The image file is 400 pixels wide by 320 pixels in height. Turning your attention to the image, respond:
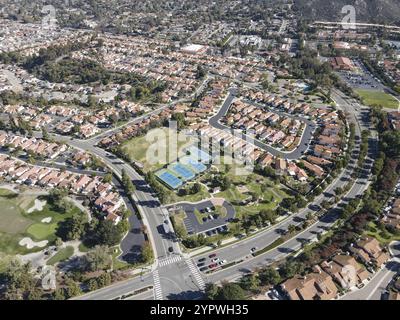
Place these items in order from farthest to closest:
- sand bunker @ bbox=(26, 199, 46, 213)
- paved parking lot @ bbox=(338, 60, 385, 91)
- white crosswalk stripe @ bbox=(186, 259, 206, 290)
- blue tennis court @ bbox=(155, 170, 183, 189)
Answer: paved parking lot @ bbox=(338, 60, 385, 91), blue tennis court @ bbox=(155, 170, 183, 189), sand bunker @ bbox=(26, 199, 46, 213), white crosswalk stripe @ bbox=(186, 259, 206, 290)

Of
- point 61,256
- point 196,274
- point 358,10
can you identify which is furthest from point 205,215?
point 358,10

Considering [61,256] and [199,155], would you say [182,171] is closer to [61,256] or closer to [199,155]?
[199,155]

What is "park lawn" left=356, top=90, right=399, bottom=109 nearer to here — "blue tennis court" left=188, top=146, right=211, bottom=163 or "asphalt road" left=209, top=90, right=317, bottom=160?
"asphalt road" left=209, top=90, right=317, bottom=160

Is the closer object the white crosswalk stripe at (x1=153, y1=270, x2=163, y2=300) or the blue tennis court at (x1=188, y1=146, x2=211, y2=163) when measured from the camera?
the white crosswalk stripe at (x1=153, y1=270, x2=163, y2=300)

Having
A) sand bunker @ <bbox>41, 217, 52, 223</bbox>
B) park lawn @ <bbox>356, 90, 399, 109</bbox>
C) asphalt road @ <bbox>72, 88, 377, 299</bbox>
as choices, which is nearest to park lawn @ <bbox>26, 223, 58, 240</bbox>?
sand bunker @ <bbox>41, 217, 52, 223</bbox>

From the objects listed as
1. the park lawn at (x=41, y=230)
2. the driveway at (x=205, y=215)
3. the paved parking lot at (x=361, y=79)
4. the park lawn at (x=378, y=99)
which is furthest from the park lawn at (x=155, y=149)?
the paved parking lot at (x=361, y=79)
